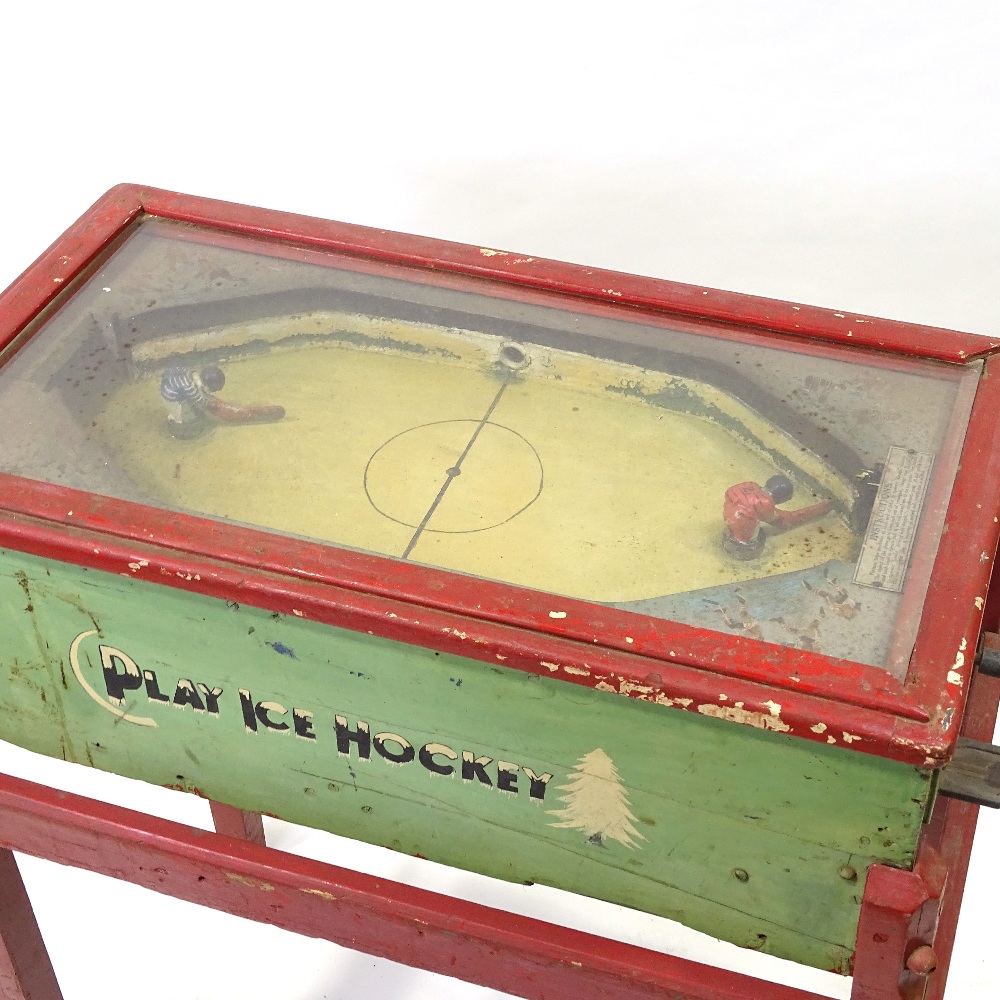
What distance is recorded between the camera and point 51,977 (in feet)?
6.90

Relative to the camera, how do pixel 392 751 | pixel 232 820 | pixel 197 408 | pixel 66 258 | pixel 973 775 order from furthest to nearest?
pixel 232 820 < pixel 66 258 < pixel 197 408 < pixel 392 751 < pixel 973 775

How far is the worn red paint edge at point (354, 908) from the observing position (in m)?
1.73

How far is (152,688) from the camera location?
182 cm

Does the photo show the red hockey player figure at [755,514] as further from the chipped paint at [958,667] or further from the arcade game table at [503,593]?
the chipped paint at [958,667]

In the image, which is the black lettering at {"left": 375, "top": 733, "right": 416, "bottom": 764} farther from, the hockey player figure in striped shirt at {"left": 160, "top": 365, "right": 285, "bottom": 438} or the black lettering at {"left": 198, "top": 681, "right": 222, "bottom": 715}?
the hockey player figure in striped shirt at {"left": 160, "top": 365, "right": 285, "bottom": 438}

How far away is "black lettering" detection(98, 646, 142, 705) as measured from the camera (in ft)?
5.93

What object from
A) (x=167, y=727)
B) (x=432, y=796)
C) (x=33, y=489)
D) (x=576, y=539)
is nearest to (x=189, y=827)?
(x=167, y=727)

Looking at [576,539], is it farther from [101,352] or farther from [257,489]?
[101,352]

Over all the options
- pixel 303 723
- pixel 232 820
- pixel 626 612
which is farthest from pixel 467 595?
pixel 232 820

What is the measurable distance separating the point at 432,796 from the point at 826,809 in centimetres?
41

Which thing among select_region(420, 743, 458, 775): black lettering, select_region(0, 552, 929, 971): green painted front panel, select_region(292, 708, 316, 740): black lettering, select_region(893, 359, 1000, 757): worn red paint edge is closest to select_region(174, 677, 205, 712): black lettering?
select_region(0, 552, 929, 971): green painted front panel

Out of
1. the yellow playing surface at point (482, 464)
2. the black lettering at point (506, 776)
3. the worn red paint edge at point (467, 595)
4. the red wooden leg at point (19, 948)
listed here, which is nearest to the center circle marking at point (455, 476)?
the yellow playing surface at point (482, 464)

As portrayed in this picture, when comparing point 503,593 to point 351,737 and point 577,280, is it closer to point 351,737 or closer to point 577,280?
point 351,737

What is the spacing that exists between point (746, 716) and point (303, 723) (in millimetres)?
479
